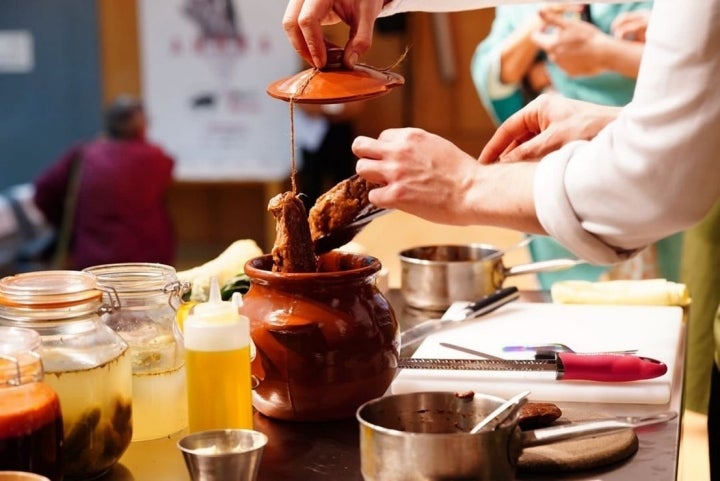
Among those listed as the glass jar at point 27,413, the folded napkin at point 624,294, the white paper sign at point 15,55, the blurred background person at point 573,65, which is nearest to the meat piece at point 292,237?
the glass jar at point 27,413

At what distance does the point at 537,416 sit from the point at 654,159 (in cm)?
32

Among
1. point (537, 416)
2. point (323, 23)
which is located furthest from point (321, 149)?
point (537, 416)

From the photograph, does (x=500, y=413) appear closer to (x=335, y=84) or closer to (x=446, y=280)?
(x=335, y=84)

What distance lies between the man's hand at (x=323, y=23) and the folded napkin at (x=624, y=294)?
0.59 m

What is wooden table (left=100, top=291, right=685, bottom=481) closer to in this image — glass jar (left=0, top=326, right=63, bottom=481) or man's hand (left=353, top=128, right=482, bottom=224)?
glass jar (left=0, top=326, right=63, bottom=481)

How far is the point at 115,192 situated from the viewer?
525 centimetres

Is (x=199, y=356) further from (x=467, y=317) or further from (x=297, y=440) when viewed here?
(x=467, y=317)

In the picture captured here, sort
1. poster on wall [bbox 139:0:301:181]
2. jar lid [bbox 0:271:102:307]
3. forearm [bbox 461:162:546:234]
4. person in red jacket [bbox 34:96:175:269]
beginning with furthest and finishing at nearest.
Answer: poster on wall [bbox 139:0:301:181], person in red jacket [bbox 34:96:175:269], forearm [bbox 461:162:546:234], jar lid [bbox 0:271:102:307]

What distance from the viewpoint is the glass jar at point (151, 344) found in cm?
132

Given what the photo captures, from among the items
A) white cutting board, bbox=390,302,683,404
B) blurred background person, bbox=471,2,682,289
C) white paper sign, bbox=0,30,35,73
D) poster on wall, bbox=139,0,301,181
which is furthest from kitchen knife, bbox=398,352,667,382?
white paper sign, bbox=0,30,35,73

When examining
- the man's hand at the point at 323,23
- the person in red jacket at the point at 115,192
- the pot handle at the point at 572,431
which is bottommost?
the person in red jacket at the point at 115,192

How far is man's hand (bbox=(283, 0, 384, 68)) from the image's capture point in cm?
A: 146

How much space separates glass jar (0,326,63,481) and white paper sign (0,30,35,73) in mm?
6155

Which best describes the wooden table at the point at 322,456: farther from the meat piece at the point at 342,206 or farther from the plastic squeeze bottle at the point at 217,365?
the meat piece at the point at 342,206
